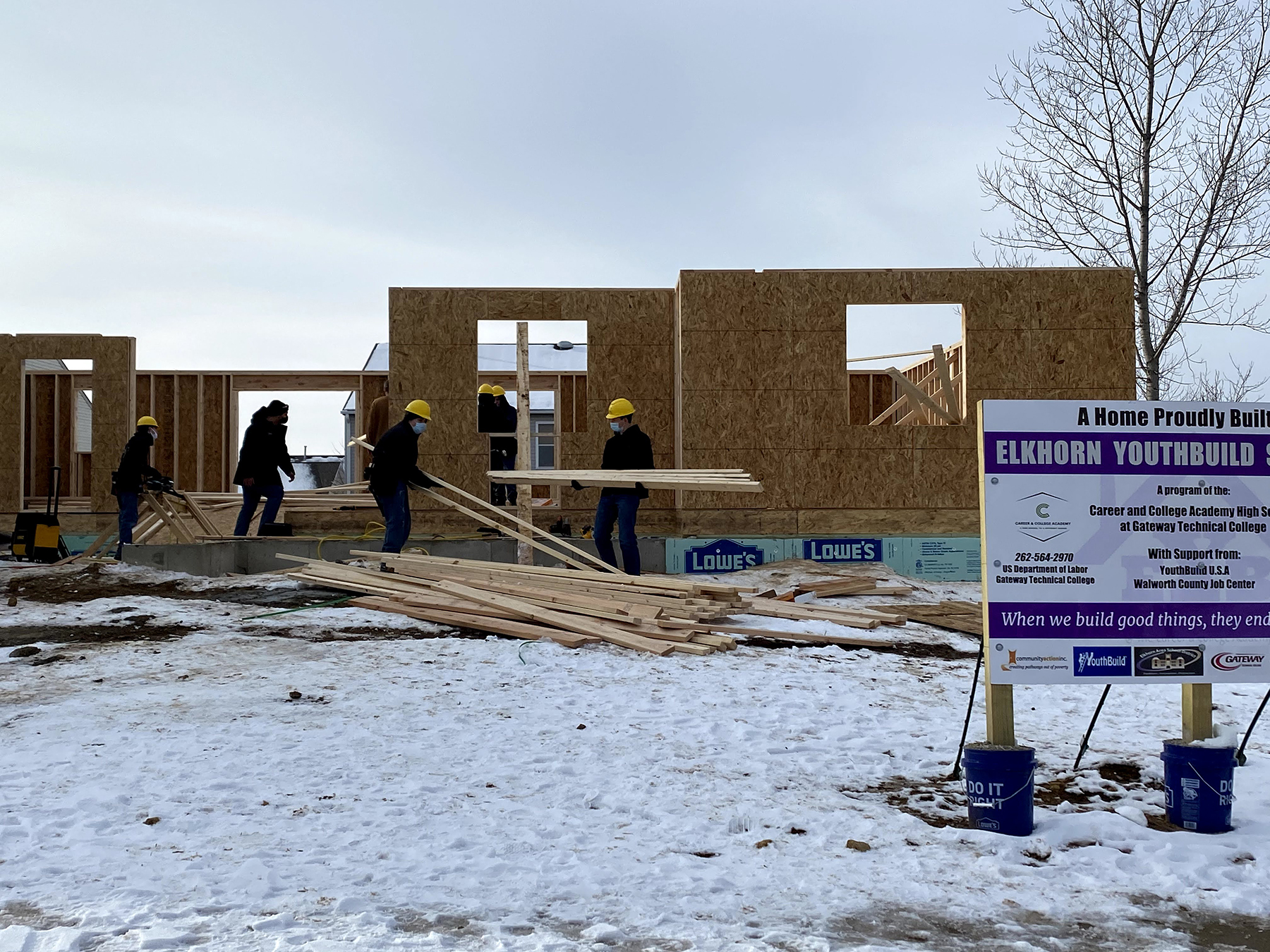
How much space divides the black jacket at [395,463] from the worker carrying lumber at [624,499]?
1.74 meters

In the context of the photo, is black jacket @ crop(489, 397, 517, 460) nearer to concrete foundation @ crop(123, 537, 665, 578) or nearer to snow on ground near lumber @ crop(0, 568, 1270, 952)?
concrete foundation @ crop(123, 537, 665, 578)

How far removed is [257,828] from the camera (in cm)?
381

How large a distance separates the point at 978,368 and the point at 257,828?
1139 cm

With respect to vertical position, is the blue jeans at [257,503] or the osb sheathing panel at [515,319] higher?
the osb sheathing panel at [515,319]

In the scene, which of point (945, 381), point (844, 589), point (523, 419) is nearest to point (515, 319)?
point (523, 419)

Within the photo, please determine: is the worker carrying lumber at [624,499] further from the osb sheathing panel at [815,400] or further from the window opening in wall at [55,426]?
the window opening in wall at [55,426]

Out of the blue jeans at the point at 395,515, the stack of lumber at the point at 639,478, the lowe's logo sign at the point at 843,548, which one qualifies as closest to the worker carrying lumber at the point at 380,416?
the blue jeans at the point at 395,515

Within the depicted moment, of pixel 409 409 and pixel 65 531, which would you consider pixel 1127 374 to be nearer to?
pixel 409 409

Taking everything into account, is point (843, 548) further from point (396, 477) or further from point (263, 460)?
point (263, 460)

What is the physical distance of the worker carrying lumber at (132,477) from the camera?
39.0 ft

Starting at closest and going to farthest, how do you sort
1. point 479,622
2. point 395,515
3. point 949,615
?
point 479,622, point 949,615, point 395,515

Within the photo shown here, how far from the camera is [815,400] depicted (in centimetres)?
1301

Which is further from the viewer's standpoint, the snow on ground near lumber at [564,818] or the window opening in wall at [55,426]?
the window opening in wall at [55,426]

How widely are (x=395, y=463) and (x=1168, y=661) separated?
25.8 feet
